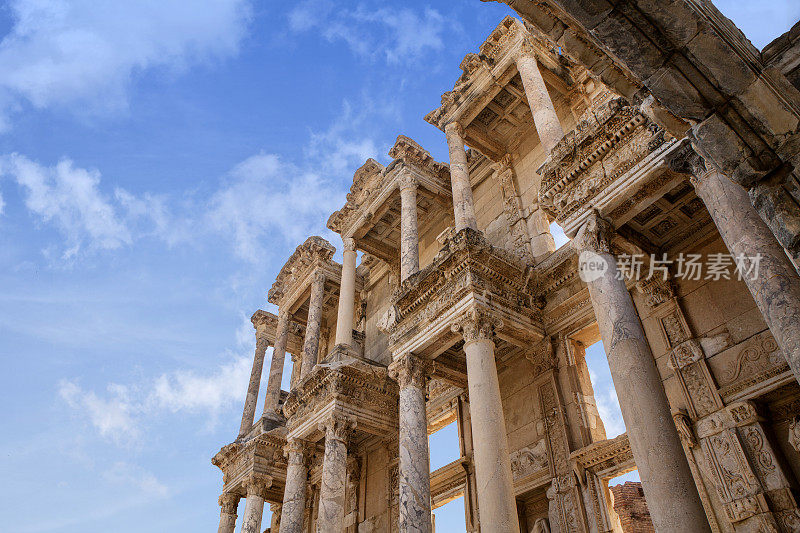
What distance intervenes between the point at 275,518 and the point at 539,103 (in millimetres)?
17506

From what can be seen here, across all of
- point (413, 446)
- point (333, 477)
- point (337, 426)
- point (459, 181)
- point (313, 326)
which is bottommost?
point (413, 446)

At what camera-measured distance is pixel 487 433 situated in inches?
395

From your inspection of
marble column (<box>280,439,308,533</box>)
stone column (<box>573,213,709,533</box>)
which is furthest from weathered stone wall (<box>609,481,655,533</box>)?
stone column (<box>573,213,709,533</box>)

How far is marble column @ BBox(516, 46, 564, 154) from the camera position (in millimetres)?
12312

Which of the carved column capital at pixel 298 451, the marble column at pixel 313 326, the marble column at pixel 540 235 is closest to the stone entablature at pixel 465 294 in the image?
the marble column at pixel 540 235

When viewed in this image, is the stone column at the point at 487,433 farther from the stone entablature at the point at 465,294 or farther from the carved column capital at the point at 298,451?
the carved column capital at the point at 298,451

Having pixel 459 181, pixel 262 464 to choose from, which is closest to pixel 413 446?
pixel 459 181

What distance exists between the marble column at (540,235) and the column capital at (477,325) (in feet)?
10.8

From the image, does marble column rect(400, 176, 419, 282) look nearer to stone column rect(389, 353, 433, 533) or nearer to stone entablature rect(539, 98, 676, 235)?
stone column rect(389, 353, 433, 533)

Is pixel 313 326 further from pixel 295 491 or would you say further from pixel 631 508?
pixel 631 508

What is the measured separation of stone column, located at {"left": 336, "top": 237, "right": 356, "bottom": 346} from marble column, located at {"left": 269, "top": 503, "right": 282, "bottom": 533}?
26.6 ft

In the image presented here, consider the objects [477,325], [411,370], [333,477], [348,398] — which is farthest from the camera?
[348,398]

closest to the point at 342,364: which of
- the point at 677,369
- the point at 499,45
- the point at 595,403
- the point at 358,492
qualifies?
the point at 358,492

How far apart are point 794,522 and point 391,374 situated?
7768 millimetres
